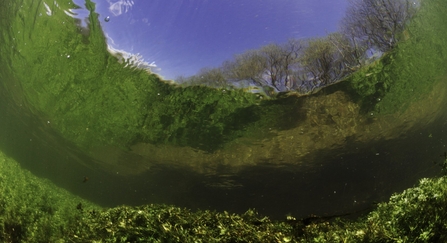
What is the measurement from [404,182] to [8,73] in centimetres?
1166

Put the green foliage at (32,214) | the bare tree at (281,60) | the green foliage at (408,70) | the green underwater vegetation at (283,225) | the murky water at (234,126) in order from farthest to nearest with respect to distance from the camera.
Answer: the green foliage at (32,214) → the murky water at (234,126) → the green foliage at (408,70) → the bare tree at (281,60) → the green underwater vegetation at (283,225)

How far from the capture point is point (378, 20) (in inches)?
231

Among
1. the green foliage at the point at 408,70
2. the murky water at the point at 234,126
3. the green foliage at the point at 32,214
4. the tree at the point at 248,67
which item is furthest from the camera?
the green foliage at the point at 32,214

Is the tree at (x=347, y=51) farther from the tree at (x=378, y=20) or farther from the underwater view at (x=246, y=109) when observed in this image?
the tree at (x=378, y=20)

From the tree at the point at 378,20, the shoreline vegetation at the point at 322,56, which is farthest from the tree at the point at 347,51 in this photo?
the tree at the point at 378,20

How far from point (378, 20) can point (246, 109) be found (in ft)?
11.0

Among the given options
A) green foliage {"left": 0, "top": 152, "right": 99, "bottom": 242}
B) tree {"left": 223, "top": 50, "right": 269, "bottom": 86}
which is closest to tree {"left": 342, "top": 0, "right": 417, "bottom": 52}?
tree {"left": 223, "top": 50, "right": 269, "bottom": 86}

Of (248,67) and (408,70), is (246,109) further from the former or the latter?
(408,70)

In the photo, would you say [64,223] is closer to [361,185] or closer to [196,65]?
[196,65]

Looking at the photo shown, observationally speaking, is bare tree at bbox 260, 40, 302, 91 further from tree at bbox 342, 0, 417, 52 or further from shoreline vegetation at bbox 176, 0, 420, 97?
tree at bbox 342, 0, 417, 52

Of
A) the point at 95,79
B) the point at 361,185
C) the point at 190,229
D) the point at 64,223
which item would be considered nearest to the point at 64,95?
the point at 95,79

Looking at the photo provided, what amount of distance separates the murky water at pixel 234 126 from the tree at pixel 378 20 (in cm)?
71

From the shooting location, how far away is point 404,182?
6.98 m

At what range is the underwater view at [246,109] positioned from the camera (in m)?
5.08
